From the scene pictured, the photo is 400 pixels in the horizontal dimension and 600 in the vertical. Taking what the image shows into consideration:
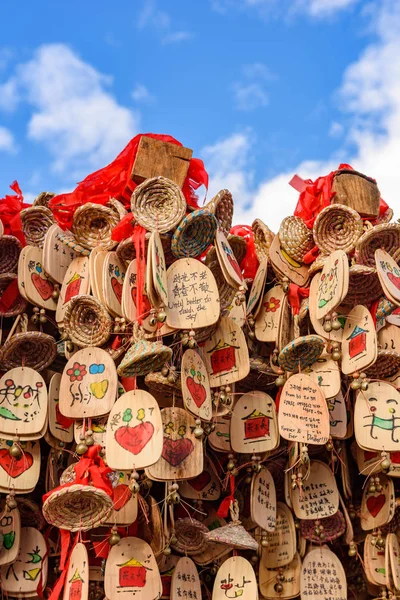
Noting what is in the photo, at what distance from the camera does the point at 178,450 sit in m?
2.36

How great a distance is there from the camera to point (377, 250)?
256 centimetres

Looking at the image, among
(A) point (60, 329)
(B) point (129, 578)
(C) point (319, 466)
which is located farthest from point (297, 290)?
(B) point (129, 578)

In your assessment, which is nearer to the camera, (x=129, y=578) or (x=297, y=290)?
(x=129, y=578)

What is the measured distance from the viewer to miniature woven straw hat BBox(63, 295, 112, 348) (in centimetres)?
256

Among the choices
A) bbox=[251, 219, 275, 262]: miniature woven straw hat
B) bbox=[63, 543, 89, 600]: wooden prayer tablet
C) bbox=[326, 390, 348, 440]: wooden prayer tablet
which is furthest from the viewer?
bbox=[251, 219, 275, 262]: miniature woven straw hat

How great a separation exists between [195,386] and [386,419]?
1.84ft

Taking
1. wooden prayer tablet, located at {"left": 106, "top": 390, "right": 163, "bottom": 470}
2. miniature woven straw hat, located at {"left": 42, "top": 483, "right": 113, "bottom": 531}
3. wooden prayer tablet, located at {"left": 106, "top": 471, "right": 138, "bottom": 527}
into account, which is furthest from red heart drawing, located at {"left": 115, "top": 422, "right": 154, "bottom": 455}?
wooden prayer tablet, located at {"left": 106, "top": 471, "right": 138, "bottom": 527}

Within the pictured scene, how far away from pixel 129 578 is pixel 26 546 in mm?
387

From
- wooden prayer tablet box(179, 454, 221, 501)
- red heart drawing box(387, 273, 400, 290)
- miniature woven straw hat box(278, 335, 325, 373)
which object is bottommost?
wooden prayer tablet box(179, 454, 221, 501)

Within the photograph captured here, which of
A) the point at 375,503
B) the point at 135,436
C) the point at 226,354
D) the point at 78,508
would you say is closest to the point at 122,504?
the point at 78,508

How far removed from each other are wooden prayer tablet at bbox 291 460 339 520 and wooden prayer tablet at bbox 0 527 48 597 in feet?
2.45

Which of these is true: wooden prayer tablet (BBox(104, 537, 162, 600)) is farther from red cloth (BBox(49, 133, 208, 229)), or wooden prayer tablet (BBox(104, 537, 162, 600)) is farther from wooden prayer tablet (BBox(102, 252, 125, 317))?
red cloth (BBox(49, 133, 208, 229))

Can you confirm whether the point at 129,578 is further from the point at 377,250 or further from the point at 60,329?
the point at 377,250

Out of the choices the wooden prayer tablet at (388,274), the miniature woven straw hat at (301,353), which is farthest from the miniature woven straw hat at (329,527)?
the wooden prayer tablet at (388,274)
